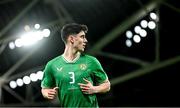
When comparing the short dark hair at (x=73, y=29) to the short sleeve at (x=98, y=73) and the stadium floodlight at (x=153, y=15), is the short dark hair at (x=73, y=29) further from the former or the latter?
the stadium floodlight at (x=153, y=15)

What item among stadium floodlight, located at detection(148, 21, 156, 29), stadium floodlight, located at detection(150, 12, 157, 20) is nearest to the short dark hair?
stadium floodlight, located at detection(150, 12, 157, 20)

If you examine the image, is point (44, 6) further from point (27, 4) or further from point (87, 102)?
point (87, 102)

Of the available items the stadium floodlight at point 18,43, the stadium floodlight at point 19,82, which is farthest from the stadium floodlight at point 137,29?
the stadium floodlight at point 19,82

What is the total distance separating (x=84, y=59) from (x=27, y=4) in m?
9.68

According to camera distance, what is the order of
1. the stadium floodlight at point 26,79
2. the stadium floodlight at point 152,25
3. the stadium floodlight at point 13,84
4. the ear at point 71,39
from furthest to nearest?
the stadium floodlight at point 13,84, the stadium floodlight at point 26,79, the stadium floodlight at point 152,25, the ear at point 71,39

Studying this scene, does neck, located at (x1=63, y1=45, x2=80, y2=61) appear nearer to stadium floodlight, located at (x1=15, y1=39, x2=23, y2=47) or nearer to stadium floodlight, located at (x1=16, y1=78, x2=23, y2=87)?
stadium floodlight, located at (x1=15, y1=39, x2=23, y2=47)

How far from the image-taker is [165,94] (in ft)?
57.8

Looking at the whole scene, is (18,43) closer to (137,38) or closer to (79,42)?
(137,38)

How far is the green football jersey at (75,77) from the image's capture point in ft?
15.6

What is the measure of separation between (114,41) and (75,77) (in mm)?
12464

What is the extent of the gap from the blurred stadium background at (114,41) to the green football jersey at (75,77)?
8.78m

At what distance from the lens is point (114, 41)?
17.2m

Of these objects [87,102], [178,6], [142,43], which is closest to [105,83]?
[87,102]

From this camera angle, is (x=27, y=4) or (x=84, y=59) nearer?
(x=84, y=59)
